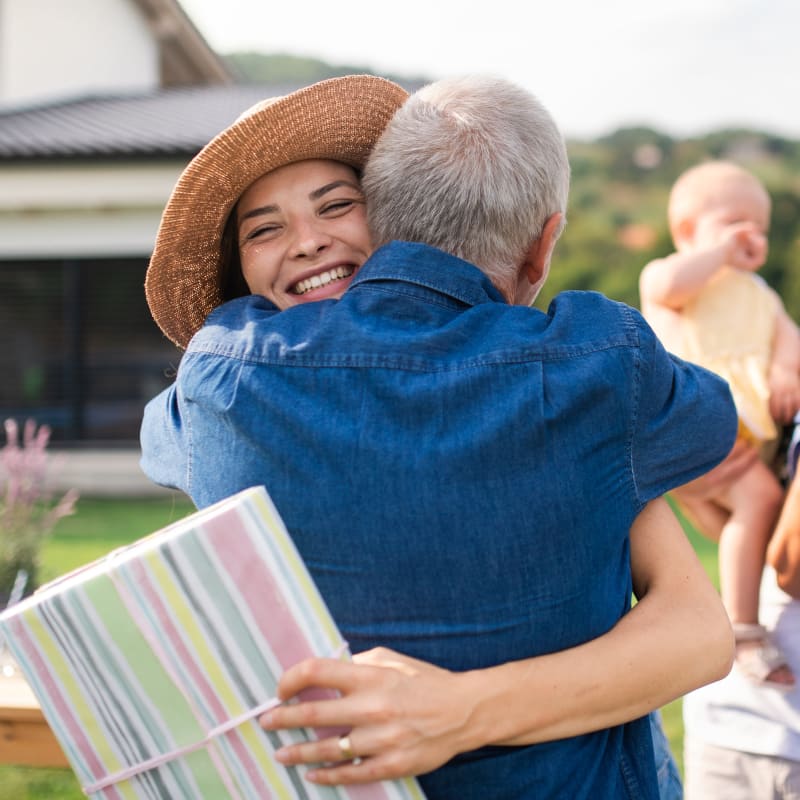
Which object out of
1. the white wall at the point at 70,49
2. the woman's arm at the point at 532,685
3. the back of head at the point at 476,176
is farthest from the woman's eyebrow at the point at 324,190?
the white wall at the point at 70,49

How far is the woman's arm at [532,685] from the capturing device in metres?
1.06

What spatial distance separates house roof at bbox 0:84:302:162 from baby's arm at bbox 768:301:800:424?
8805 millimetres

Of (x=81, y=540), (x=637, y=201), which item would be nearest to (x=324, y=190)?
(x=81, y=540)

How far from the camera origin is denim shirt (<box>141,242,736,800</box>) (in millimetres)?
1141

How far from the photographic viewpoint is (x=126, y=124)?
1273cm

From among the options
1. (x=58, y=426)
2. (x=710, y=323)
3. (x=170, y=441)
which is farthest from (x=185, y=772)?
(x=58, y=426)

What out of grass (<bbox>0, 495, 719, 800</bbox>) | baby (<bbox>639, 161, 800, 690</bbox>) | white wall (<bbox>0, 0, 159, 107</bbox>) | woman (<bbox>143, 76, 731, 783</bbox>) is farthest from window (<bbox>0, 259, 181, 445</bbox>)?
woman (<bbox>143, 76, 731, 783</bbox>)

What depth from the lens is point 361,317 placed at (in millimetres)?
1246

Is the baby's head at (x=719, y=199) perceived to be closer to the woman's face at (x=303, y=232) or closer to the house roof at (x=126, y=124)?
the woman's face at (x=303, y=232)

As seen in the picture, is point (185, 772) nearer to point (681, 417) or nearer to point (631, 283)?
point (681, 417)

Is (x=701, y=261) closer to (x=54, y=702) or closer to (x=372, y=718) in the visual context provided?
(x=372, y=718)

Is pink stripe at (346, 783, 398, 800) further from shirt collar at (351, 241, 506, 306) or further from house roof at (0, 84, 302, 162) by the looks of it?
house roof at (0, 84, 302, 162)

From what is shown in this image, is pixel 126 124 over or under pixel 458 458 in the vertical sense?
over

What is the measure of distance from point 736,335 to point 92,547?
6479 mm
